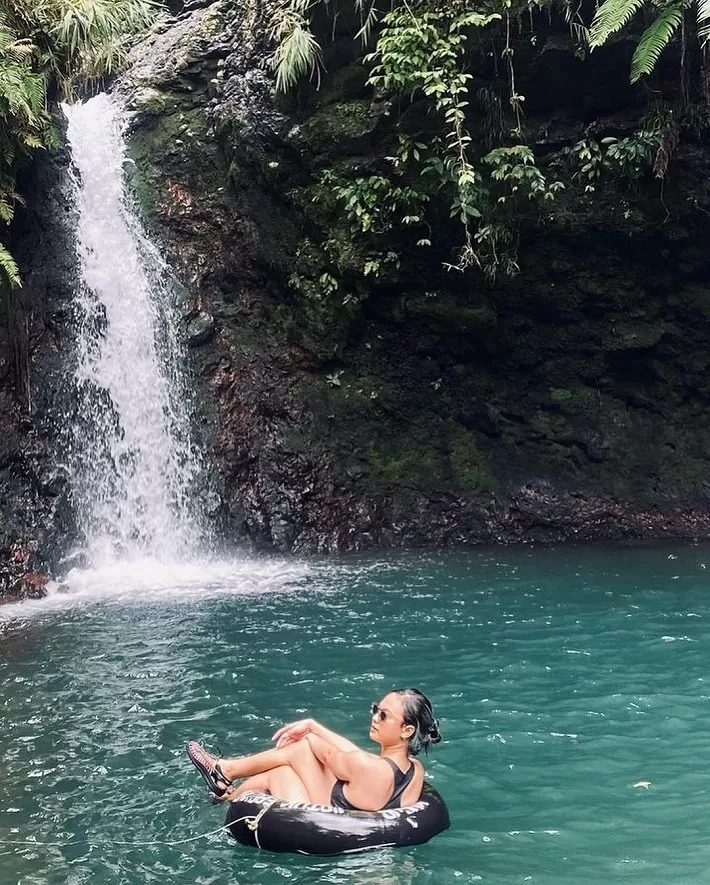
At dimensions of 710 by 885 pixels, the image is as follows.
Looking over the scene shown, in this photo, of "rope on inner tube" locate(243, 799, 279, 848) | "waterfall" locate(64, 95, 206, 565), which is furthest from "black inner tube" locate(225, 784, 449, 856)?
"waterfall" locate(64, 95, 206, 565)

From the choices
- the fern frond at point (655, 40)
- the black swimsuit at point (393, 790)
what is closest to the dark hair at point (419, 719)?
the black swimsuit at point (393, 790)

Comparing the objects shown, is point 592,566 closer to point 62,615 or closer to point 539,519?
point 539,519

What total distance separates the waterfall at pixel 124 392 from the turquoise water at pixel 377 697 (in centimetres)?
101

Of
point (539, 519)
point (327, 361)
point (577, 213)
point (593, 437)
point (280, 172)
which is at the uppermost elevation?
point (280, 172)

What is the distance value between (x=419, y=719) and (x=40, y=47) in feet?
32.0

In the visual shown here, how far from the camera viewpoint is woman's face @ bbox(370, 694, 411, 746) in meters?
4.32

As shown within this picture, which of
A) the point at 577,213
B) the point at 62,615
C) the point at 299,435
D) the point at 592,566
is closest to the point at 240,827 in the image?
the point at 62,615

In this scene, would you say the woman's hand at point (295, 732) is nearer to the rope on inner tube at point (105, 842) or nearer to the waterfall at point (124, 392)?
the rope on inner tube at point (105, 842)

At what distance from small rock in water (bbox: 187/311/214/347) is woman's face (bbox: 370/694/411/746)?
29.5 ft

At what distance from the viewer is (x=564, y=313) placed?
1262cm

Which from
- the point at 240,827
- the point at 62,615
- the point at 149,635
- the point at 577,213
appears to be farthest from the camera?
the point at 577,213

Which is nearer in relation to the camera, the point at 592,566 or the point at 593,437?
the point at 592,566

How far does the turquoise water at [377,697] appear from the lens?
4270mm

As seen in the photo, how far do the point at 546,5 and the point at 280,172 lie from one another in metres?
4.04
